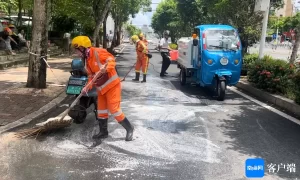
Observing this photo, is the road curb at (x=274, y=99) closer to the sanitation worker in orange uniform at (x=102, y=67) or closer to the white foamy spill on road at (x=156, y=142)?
the white foamy spill on road at (x=156, y=142)

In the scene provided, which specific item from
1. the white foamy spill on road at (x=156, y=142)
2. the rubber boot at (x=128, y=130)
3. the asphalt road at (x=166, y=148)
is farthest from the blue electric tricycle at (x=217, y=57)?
the rubber boot at (x=128, y=130)

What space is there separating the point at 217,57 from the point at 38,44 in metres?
4.59

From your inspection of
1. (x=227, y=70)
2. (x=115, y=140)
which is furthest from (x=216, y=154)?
(x=227, y=70)

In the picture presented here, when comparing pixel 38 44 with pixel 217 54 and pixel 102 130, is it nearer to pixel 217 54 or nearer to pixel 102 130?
pixel 102 130

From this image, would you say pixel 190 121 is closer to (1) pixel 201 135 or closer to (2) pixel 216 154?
(1) pixel 201 135

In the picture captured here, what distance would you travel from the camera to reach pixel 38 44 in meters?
8.93

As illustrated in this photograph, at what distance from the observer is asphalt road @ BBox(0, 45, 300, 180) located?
4.36 meters

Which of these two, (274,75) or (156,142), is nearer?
(156,142)

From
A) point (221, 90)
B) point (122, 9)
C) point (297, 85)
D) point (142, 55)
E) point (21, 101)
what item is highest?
point (122, 9)

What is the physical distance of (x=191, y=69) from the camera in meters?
10.5

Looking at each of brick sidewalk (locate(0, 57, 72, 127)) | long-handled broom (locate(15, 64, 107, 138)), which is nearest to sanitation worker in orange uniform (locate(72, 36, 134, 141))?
long-handled broom (locate(15, 64, 107, 138))

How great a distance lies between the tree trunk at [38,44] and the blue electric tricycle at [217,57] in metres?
3.90

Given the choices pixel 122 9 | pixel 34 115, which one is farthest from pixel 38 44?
pixel 122 9

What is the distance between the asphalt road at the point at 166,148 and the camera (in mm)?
4363
